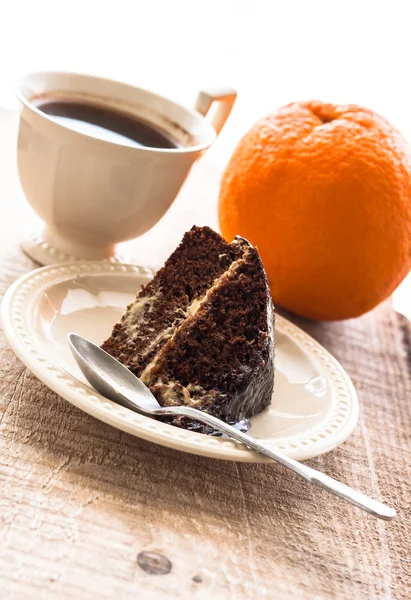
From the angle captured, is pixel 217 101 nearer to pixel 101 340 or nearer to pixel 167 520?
pixel 101 340

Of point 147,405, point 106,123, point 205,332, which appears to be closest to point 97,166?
point 106,123

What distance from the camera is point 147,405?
96cm

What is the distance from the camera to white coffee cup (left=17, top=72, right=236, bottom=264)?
126 cm

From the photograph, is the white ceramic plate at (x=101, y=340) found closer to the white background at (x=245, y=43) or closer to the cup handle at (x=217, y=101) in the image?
the cup handle at (x=217, y=101)

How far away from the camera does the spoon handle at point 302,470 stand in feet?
2.71

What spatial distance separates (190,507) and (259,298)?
0.35m

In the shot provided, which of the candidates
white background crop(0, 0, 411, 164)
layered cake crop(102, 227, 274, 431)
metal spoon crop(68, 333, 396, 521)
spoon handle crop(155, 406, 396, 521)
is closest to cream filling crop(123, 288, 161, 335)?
layered cake crop(102, 227, 274, 431)

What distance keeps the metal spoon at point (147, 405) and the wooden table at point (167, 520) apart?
62 millimetres

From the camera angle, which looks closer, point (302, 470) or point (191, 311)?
point (302, 470)

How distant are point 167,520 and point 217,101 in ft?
3.11

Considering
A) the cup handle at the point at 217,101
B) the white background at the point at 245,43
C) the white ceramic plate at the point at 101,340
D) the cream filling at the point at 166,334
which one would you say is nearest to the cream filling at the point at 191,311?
the cream filling at the point at 166,334

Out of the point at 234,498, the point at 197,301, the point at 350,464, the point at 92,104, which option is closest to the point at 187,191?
the point at 92,104

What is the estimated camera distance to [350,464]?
1.12 meters

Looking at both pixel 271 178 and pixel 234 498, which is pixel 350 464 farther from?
pixel 271 178
